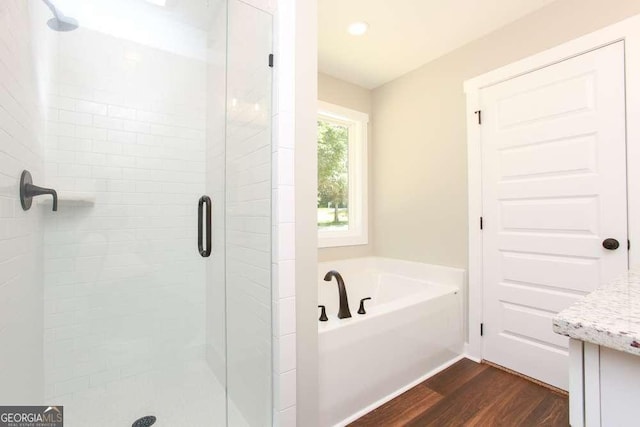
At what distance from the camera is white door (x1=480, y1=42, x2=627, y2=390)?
167cm

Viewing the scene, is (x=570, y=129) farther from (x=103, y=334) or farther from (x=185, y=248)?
(x=103, y=334)

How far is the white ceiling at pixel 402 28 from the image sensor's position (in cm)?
193

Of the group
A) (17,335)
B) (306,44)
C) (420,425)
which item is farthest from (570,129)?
(17,335)

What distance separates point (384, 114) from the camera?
3.02 metres

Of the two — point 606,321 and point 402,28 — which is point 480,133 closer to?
point 402,28

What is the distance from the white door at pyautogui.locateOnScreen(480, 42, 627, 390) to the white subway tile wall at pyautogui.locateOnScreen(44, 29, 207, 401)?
86.3 inches

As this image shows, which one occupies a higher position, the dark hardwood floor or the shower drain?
the shower drain

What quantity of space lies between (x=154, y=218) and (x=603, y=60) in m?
3.01

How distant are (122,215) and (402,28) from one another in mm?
2405

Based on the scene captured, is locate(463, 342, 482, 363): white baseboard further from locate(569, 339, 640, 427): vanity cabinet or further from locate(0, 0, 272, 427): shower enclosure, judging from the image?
locate(569, 339, 640, 427): vanity cabinet

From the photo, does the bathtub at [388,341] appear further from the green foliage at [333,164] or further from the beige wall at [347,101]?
the green foliage at [333,164]

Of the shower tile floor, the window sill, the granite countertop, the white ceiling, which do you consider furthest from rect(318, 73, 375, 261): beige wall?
the granite countertop

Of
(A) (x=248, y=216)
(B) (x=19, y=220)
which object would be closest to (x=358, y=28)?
(A) (x=248, y=216)

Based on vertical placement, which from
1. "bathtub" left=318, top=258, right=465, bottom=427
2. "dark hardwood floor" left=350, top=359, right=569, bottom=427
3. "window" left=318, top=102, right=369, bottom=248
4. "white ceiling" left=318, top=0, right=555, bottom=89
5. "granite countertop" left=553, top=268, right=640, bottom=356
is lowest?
"dark hardwood floor" left=350, top=359, right=569, bottom=427
